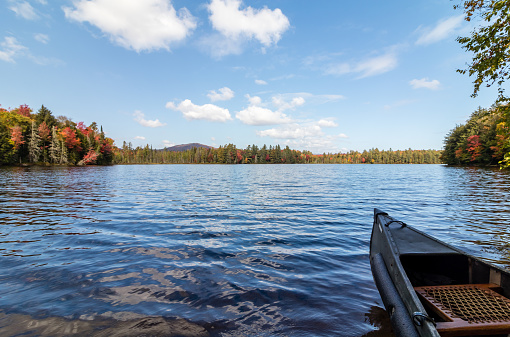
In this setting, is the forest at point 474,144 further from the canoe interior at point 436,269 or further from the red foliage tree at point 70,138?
the red foliage tree at point 70,138

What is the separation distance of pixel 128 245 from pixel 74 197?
14.8m

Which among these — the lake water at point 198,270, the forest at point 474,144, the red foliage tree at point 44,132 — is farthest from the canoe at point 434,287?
the red foliage tree at point 44,132

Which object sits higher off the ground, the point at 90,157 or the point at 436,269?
the point at 90,157

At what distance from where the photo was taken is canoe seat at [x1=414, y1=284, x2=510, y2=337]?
3.25 meters

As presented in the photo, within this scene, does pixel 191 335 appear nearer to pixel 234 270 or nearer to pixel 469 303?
pixel 234 270

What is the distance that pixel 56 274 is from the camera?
254 inches

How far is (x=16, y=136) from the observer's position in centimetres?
7225

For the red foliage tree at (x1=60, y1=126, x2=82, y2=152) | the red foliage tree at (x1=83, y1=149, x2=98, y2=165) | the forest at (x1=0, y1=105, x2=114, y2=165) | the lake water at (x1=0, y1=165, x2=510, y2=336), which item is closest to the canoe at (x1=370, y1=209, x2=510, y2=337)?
the lake water at (x1=0, y1=165, x2=510, y2=336)

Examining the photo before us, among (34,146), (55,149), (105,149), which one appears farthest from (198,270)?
(105,149)

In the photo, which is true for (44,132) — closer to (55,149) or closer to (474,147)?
(55,149)

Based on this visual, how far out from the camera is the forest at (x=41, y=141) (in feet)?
238

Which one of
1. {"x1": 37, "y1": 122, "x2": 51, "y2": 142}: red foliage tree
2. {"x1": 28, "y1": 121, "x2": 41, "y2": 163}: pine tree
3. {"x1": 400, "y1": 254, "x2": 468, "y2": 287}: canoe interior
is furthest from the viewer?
{"x1": 37, "y1": 122, "x2": 51, "y2": 142}: red foliage tree

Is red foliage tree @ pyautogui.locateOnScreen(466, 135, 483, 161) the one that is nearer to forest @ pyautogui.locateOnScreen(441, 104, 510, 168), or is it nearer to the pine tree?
forest @ pyautogui.locateOnScreen(441, 104, 510, 168)

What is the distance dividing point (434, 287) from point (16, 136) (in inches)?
3971
